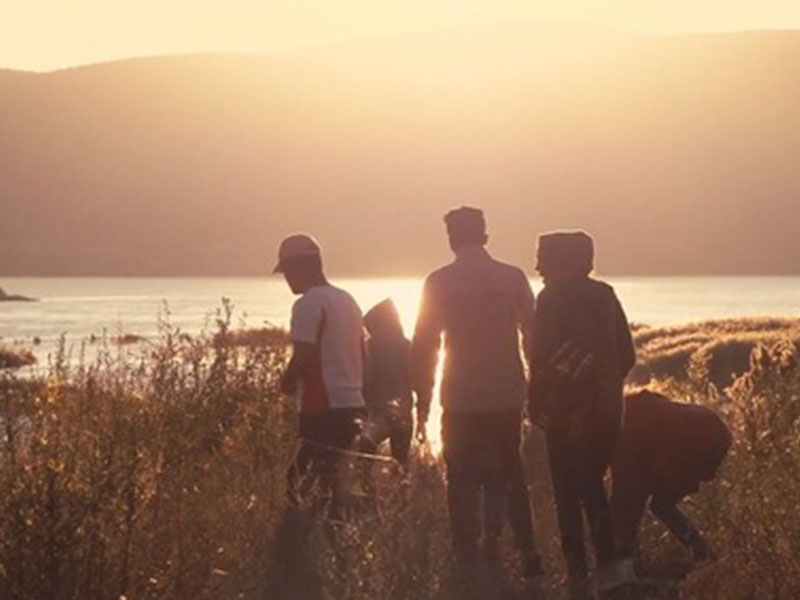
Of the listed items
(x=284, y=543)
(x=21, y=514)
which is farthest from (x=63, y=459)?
(x=284, y=543)

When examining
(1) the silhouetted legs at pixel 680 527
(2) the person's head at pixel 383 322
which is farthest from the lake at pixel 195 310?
(1) the silhouetted legs at pixel 680 527

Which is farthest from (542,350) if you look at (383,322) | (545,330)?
(383,322)

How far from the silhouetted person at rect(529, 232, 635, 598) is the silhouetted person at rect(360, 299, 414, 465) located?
7.37ft

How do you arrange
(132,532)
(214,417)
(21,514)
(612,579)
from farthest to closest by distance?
(214,417)
(612,579)
(132,532)
(21,514)

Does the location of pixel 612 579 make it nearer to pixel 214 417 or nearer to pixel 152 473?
pixel 152 473

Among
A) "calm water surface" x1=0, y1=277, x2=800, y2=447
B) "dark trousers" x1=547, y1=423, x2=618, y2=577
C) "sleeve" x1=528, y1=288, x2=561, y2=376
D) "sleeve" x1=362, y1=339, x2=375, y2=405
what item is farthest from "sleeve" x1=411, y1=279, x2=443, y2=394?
"calm water surface" x1=0, y1=277, x2=800, y2=447

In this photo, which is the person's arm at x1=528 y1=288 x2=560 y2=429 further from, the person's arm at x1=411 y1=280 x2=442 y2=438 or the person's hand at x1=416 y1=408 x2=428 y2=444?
the person's hand at x1=416 y1=408 x2=428 y2=444

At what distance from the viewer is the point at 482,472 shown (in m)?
9.30

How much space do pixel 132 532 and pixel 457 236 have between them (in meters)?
2.68

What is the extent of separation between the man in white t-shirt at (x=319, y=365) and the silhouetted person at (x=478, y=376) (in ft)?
1.63

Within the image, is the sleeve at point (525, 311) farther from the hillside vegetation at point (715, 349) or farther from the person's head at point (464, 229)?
the hillside vegetation at point (715, 349)

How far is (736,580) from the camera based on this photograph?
312 inches

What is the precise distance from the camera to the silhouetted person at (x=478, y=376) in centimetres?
921

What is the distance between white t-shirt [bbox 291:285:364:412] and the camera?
9.52m
